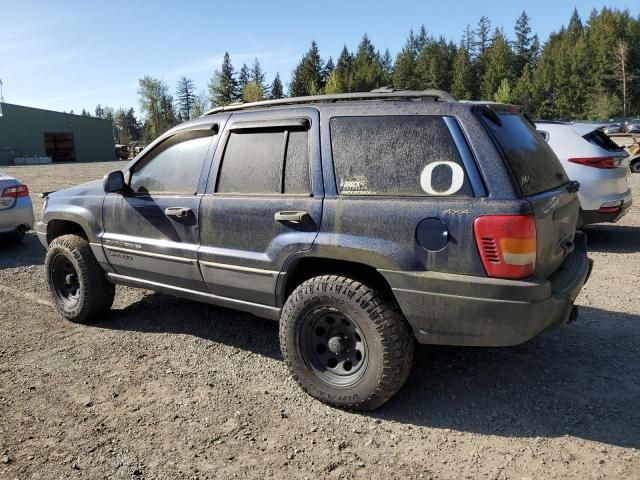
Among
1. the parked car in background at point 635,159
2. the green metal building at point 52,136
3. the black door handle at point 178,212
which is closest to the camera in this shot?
the black door handle at point 178,212

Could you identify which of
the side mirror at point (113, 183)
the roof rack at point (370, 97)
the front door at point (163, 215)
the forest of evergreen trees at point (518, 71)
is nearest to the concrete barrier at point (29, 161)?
the forest of evergreen trees at point (518, 71)

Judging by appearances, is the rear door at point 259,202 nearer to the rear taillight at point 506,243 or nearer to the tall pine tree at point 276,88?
the rear taillight at point 506,243

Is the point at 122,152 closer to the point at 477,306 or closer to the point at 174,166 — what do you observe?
the point at 174,166

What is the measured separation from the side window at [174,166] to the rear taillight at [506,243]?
2211 millimetres

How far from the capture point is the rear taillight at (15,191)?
26.3 ft

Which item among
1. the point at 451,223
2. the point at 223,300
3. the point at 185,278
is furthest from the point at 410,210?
the point at 185,278

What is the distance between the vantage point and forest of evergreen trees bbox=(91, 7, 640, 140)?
80.9 metres

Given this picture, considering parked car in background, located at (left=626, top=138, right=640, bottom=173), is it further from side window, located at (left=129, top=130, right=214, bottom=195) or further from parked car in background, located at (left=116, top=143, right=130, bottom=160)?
parked car in background, located at (left=116, top=143, right=130, bottom=160)

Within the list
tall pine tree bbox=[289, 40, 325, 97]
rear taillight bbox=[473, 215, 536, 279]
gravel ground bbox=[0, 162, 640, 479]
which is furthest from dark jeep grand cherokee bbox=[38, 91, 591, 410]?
tall pine tree bbox=[289, 40, 325, 97]

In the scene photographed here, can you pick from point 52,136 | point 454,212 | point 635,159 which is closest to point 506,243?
point 454,212

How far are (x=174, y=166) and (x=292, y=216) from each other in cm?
138

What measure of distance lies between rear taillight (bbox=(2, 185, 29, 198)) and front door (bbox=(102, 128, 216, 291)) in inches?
178

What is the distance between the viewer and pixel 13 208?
8.09 meters

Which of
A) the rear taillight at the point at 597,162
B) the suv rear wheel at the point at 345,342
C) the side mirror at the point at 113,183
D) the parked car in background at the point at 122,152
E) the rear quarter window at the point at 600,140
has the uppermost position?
the parked car in background at the point at 122,152
